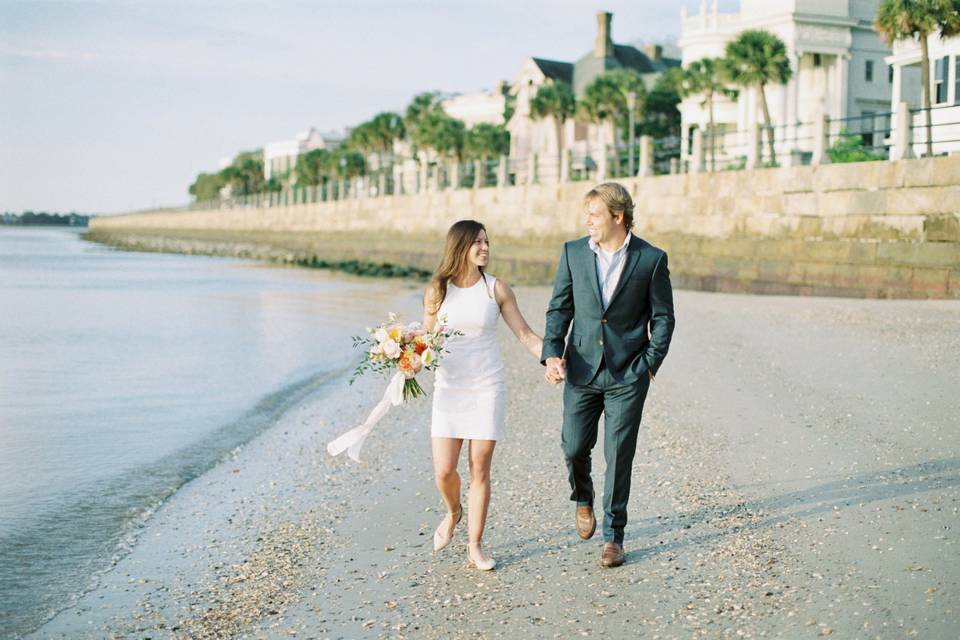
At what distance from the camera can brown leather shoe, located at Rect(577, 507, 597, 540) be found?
5.23 metres

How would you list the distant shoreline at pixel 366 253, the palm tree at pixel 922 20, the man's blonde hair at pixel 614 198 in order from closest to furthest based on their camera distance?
1. the man's blonde hair at pixel 614 198
2. the palm tree at pixel 922 20
3. the distant shoreline at pixel 366 253

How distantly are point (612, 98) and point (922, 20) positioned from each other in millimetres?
25913

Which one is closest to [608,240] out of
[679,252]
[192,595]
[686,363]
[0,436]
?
[192,595]

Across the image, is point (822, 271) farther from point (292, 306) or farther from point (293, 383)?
Answer: point (292, 306)

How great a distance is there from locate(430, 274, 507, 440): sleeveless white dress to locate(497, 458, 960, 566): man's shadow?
72 centimetres

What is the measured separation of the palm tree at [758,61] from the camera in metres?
33.5

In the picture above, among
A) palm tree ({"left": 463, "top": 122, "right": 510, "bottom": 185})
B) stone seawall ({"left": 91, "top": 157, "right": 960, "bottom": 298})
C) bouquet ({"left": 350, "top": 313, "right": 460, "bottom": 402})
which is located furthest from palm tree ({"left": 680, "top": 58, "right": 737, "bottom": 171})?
bouquet ({"left": 350, "top": 313, "right": 460, "bottom": 402})

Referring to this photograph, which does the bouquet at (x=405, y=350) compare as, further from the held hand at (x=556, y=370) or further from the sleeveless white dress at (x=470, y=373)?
the held hand at (x=556, y=370)

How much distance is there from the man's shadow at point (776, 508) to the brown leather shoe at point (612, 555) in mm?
144

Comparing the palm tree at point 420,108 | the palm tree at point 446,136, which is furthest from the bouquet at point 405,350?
the palm tree at point 420,108

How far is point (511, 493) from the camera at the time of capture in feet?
21.3

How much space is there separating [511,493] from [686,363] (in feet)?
17.7

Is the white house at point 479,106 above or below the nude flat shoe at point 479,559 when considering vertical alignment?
above

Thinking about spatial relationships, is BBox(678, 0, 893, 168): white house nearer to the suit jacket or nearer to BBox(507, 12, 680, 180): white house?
BBox(507, 12, 680, 180): white house
